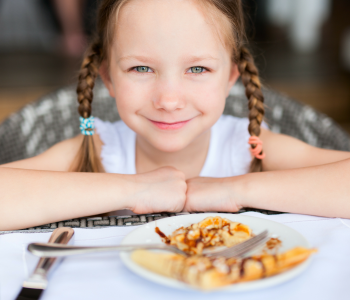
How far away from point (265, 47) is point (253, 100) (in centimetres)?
349

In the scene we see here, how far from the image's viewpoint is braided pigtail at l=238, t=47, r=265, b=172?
1.02 meters

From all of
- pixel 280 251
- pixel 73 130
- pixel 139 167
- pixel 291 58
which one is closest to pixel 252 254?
pixel 280 251

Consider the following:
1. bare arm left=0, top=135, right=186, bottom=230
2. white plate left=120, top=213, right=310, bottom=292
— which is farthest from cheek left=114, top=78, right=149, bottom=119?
white plate left=120, top=213, right=310, bottom=292

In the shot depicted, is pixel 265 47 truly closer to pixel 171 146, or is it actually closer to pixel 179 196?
pixel 171 146

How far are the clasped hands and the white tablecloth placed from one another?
0.56 ft

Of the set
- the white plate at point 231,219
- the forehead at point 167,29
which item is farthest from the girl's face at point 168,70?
the white plate at point 231,219

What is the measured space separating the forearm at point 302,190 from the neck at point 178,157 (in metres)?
0.50

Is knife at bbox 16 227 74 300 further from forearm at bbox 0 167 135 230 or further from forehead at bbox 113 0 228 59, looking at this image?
forehead at bbox 113 0 228 59

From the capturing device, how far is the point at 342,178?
76 cm

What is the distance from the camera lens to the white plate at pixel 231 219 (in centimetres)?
40

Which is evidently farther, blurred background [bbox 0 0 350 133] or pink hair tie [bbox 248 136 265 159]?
blurred background [bbox 0 0 350 133]

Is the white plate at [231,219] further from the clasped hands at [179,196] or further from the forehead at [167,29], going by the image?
the forehead at [167,29]

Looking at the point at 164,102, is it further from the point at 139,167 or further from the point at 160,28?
the point at 139,167

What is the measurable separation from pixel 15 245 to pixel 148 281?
221mm
